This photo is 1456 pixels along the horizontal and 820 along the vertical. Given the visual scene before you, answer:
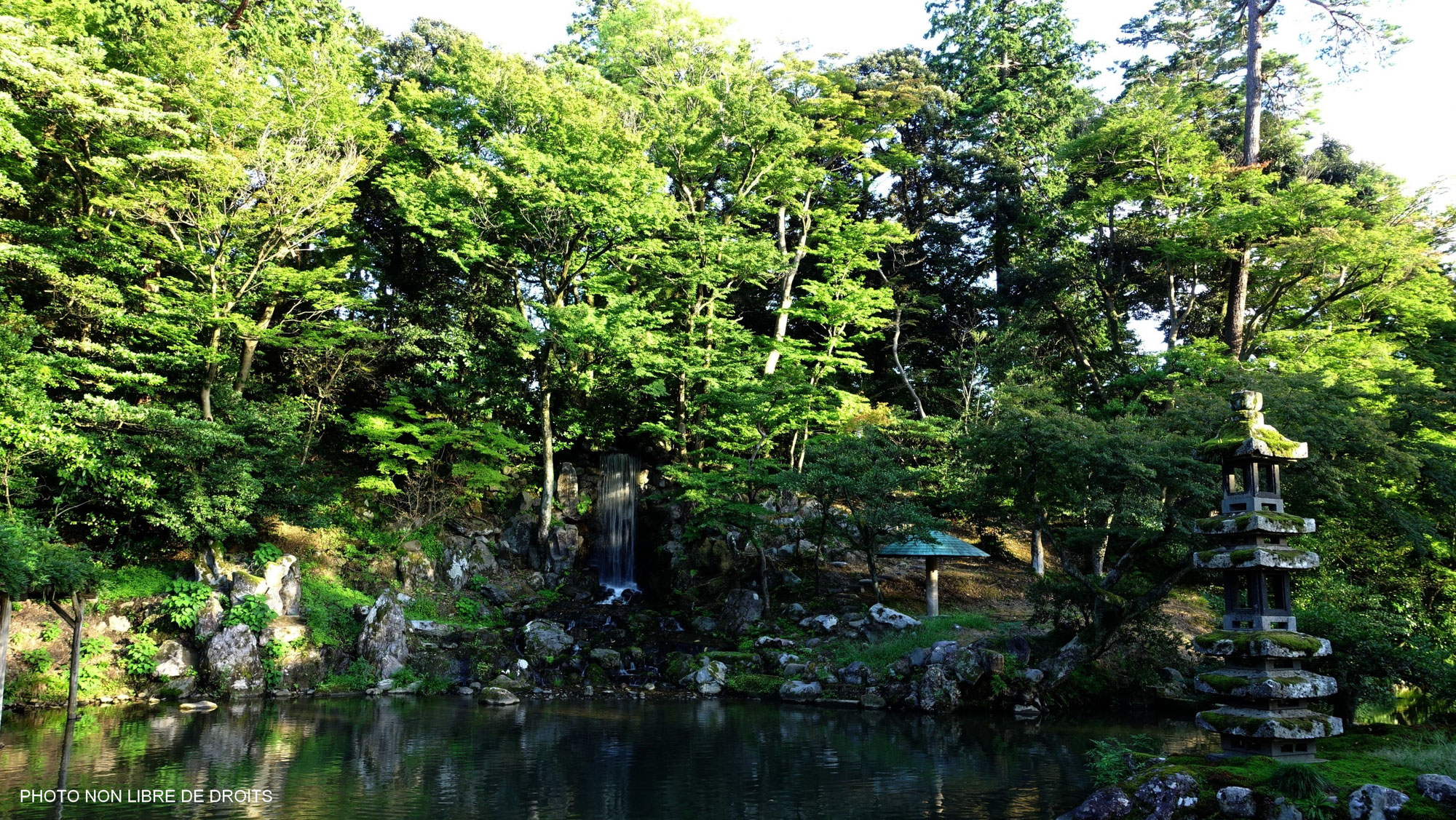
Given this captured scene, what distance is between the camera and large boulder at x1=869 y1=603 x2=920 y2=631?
17781mm

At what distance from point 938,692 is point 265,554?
14.0 metres

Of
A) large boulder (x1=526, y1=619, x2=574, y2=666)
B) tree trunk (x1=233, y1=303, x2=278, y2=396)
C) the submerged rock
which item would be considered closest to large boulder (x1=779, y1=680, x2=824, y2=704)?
large boulder (x1=526, y1=619, x2=574, y2=666)

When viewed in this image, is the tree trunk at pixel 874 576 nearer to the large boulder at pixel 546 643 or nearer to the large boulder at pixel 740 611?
the large boulder at pixel 740 611

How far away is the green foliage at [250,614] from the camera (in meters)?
15.0

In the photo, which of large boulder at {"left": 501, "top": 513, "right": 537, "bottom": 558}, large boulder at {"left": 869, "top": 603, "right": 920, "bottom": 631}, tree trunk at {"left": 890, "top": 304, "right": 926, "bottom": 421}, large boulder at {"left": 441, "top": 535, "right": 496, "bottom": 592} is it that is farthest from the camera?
tree trunk at {"left": 890, "top": 304, "right": 926, "bottom": 421}

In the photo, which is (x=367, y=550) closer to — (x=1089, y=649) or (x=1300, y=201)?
(x=1089, y=649)

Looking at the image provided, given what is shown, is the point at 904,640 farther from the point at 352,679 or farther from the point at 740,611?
the point at 352,679

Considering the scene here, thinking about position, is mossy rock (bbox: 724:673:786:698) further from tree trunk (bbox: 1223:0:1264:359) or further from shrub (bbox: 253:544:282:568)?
tree trunk (bbox: 1223:0:1264:359)

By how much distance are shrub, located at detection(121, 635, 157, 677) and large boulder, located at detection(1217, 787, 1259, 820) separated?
54.4 ft

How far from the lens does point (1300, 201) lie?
66.1 ft

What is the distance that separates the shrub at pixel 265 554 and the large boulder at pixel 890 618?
520 inches

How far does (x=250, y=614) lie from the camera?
15.1m

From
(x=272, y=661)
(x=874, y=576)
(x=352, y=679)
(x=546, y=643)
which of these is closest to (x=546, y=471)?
(x=546, y=643)

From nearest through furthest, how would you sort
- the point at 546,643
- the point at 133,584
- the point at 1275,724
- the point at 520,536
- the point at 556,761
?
the point at 1275,724
the point at 556,761
the point at 133,584
the point at 546,643
the point at 520,536
